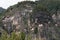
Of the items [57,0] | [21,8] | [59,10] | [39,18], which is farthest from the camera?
[57,0]

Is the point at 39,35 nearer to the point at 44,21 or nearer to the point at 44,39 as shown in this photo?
the point at 44,39

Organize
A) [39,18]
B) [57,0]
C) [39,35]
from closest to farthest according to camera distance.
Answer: [39,35], [39,18], [57,0]

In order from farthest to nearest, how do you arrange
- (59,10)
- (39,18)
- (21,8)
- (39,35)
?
1. (59,10)
2. (21,8)
3. (39,18)
4. (39,35)

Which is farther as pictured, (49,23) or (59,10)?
(59,10)

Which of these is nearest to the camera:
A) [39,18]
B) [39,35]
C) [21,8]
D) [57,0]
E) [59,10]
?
[39,35]

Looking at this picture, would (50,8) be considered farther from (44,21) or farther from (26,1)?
(44,21)

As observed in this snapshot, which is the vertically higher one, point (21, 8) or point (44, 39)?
point (21, 8)

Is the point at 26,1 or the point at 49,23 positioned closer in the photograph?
the point at 49,23

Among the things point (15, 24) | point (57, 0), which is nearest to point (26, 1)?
point (15, 24)

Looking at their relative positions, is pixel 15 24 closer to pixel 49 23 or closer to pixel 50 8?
pixel 49 23

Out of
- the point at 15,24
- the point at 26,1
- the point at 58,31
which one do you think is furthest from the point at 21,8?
the point at 58,31
